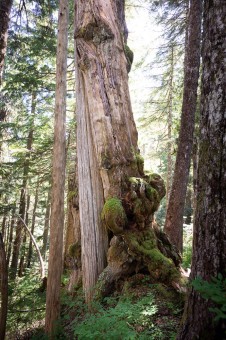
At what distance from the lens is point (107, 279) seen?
490cm

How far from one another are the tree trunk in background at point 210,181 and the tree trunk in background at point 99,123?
3080mm

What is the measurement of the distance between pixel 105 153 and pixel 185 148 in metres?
2.86

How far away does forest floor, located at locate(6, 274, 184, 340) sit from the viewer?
327 cm

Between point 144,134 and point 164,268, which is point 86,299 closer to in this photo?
point 164,268

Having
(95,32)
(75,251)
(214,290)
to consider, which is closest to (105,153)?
(75,251)

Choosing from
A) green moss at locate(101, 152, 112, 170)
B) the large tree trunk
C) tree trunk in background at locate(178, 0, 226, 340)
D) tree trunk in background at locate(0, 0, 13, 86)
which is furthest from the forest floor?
tree trunk in background at locate(0, 0, 13, 86)

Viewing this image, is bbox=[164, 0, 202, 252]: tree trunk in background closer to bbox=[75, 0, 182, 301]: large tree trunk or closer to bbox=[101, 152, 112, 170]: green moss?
bbox=[75, 0, 182, 301]: large tree trunk

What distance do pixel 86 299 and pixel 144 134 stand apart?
11479mm

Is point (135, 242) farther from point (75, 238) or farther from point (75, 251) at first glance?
point (75, 238)

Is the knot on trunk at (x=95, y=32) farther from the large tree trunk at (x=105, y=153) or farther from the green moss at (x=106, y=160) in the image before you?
the green moss at (x=106, y=160)

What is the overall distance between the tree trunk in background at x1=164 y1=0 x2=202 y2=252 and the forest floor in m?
2.72

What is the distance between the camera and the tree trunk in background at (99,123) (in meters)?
5.41

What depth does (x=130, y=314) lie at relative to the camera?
3670 millimetres

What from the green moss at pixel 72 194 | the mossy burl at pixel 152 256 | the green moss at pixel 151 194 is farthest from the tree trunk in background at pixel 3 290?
the green moss at pixel 151 194
